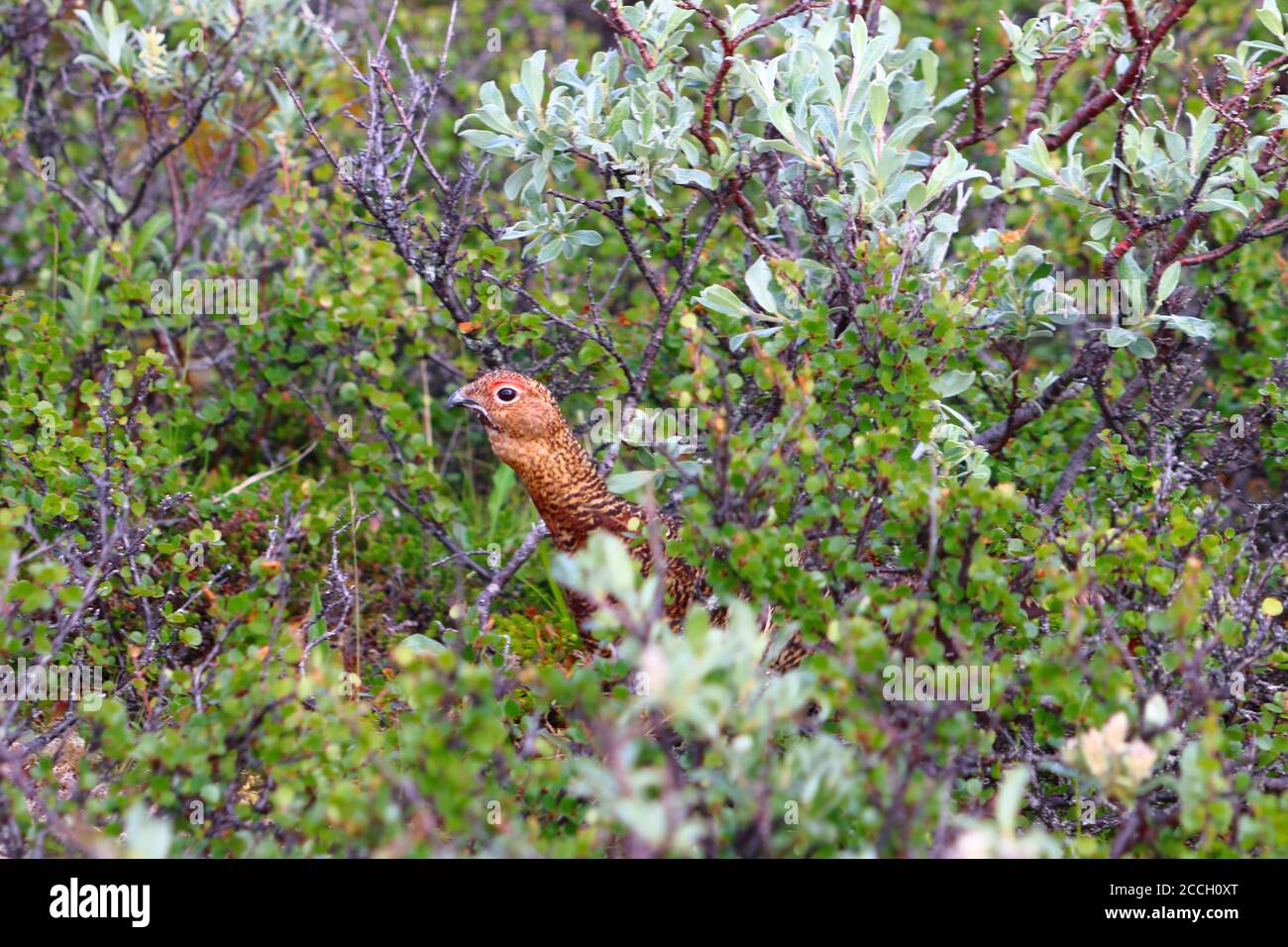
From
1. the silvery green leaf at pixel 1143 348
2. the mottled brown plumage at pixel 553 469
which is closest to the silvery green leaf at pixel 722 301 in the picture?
the mottled brown plumage at pixel 553 469

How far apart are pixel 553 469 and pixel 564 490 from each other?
81 mm

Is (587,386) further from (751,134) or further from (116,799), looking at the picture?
(116,799)

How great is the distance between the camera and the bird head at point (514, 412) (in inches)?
172

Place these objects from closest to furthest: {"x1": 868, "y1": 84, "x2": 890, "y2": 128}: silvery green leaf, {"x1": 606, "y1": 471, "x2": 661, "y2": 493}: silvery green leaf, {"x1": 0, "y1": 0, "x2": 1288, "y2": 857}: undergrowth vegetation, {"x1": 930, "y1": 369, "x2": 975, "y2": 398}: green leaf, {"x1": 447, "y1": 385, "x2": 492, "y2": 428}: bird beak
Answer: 1. {"x1": 0, "y1": 0, "x2": 1288, "y2": 857}: undergrowth vegetation
2. {"x1": 606, "y1": 471, "x2": 661, "y2": 493}: silvery green leaf
3. {"x1": 868, "y1": 84, "x2": 890, "y2": 128}: silvery green leaf
4. {"x1": 930, "y1": 369, "x2": 975, "y2": 398}: green leaf
5. {"x1": 447, "y1": 385, "x2": 492, "y2": 428}: bird beak

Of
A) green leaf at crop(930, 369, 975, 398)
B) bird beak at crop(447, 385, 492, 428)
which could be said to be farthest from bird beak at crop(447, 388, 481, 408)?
green leaf at crop(930, 369, 975, 398)

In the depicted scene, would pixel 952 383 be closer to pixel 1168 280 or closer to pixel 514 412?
pixel 1168 280

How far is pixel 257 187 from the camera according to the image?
6480 millimetres

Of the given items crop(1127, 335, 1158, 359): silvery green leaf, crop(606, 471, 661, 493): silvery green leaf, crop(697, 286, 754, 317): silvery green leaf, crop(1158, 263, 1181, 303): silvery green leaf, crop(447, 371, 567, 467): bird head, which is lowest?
crop(606, 471, 661, 493): silvery green leaf

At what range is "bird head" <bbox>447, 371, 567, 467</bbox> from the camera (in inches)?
172

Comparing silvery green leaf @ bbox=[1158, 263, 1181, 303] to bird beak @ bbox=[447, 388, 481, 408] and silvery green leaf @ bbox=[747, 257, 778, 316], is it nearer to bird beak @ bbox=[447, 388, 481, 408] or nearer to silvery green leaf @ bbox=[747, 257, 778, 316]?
silvery green leaf @ bbox=[747, 257, 778, 316]

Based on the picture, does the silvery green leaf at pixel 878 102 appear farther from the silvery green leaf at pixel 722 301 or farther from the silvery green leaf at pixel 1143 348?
the silvery green leaf at pixel 1143 348

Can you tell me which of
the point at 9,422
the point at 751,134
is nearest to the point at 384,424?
the point at 9,422

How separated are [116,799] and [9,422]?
1.94 meters

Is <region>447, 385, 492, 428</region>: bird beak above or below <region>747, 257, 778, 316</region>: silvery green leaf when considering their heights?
below
